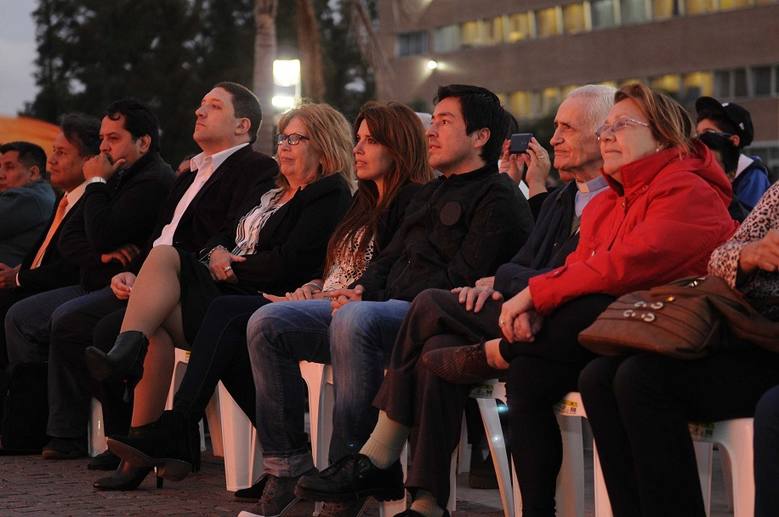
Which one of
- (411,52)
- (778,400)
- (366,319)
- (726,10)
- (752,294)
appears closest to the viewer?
(778,400)

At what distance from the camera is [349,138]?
768cm

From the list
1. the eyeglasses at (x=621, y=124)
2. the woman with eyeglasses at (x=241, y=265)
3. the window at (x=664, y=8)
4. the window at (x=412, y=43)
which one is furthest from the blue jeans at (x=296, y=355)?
the window at (x=412, y=43)

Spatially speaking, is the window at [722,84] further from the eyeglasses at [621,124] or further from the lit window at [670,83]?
the eyeglasses at [621,124]

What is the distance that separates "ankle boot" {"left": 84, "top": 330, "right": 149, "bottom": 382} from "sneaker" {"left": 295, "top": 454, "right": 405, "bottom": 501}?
146cm

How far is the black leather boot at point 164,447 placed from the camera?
6664 millimetres

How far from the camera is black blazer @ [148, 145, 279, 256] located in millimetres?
8172

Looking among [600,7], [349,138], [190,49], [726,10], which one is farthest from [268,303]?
[600,7]

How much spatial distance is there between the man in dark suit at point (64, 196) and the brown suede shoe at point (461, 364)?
4.54 m

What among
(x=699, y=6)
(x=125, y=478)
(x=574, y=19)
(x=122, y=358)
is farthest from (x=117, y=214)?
(x=574, y=19)

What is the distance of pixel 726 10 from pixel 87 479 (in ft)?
167

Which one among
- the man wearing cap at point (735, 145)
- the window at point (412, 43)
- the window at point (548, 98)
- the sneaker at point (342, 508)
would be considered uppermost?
the window at point (412, 43)

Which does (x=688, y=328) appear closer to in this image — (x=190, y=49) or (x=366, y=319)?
(x=366, y=319)

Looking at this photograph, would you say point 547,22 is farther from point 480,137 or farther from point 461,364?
point 461,364

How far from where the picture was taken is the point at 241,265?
24.6 ft
